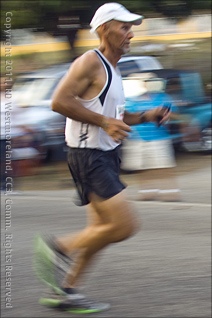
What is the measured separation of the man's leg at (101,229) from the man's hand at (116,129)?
42 cm

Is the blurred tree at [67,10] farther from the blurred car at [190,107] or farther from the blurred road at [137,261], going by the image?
the blurred road at [137,261]

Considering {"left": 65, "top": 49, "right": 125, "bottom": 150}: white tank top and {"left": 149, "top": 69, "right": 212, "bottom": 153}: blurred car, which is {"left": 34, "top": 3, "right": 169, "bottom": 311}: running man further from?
{"left": 149, "top": 69, "right": 212, "bottom": 153}: blurred car

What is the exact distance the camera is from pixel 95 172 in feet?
16.8

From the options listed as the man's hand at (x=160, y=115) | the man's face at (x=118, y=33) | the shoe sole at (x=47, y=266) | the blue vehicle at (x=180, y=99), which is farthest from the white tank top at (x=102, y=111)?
the blue vehicle at (x=180, y=99)

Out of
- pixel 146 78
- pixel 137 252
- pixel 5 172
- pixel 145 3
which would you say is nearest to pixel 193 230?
pixel 137 252

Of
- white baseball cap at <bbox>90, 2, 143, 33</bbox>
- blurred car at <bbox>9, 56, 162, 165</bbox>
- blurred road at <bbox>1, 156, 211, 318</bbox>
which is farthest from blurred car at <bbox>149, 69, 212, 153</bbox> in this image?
white baseball cap at <bbox>90, 2, 143, 33</bbox>

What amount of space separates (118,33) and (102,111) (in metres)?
0.50

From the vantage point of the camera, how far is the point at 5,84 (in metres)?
12.8

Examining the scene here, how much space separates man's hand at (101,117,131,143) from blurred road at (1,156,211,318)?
1.14 meters

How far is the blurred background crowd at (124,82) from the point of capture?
468 inches

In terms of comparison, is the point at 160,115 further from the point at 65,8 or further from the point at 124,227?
the point at 65,8

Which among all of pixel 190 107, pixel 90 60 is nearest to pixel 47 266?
pixel 90 60

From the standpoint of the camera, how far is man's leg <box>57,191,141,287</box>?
5.05m

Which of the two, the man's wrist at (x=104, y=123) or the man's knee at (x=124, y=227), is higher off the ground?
the man's wrist at (x=104, y=123)
